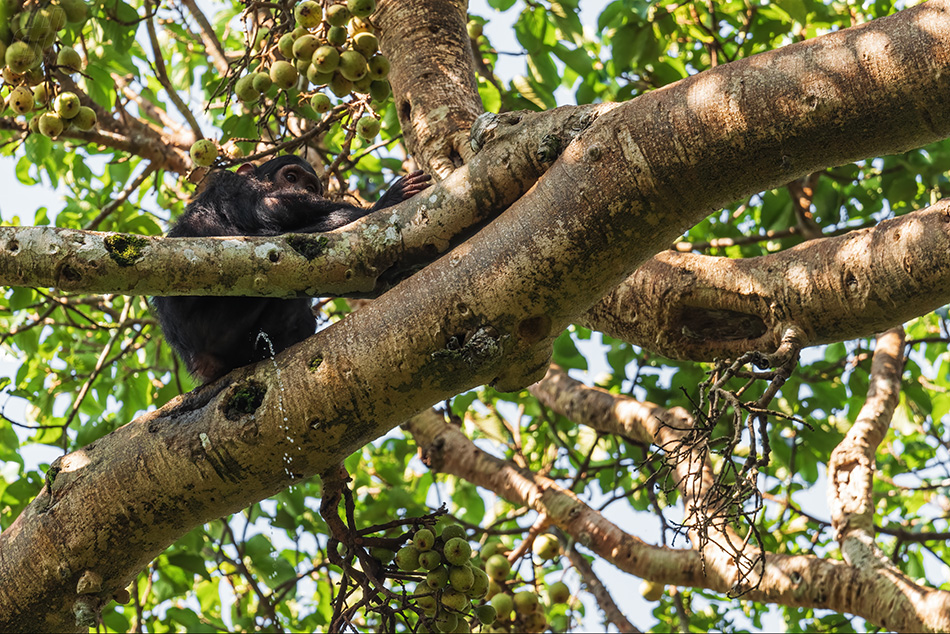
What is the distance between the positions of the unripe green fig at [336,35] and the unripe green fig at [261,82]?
26 cm

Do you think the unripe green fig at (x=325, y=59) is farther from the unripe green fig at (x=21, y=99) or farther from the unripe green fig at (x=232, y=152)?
the unripe green fig at (x=21, y=99)

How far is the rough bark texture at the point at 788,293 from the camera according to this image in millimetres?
1972

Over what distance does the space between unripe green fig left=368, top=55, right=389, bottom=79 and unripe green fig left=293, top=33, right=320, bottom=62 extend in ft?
0.76

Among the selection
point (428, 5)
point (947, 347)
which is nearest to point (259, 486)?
point (428, 5)

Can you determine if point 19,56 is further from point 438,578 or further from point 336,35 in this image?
point 438,578

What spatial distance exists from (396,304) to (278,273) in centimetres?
27

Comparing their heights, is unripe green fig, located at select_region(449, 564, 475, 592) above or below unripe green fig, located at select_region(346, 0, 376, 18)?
below

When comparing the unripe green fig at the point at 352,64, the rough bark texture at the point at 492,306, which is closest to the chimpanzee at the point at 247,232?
the unripe green fig at the point at 352,64

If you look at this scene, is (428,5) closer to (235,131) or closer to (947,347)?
(235,131)

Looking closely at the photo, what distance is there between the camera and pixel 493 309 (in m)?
1.83

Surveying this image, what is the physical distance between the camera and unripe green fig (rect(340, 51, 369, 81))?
2828 millimetres

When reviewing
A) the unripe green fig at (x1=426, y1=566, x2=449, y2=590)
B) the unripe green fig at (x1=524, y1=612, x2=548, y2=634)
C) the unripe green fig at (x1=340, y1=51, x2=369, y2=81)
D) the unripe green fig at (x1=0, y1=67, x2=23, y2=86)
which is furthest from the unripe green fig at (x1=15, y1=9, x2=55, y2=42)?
the unripe green fig at (x1=524, y1=612, x2=548, y2=634)

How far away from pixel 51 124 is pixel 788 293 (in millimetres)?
2343

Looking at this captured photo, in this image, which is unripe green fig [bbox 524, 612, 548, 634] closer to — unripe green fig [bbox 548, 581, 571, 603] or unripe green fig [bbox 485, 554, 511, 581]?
unripe green fig [bbox 485, 554, 511, 581]
